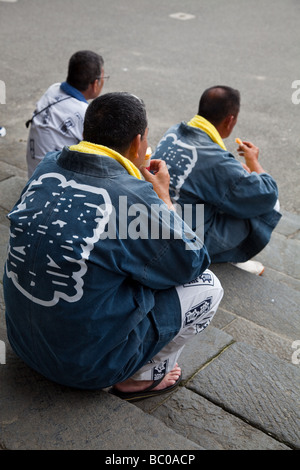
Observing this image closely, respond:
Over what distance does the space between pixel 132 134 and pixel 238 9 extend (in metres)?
10.3

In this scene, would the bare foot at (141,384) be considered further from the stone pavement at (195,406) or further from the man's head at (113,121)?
the man's head at (113,121)

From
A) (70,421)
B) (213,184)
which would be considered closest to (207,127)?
(213,184)

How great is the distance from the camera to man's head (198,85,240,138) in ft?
11.3

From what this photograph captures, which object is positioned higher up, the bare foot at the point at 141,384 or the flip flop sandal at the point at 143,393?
the bare foot at the point at 141,384

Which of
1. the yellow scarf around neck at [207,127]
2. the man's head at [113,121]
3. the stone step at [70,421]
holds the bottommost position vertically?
the stone step at [70,421]

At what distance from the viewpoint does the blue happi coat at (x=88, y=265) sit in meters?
1.88

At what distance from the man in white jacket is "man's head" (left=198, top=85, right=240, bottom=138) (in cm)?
90

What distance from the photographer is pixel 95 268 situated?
188cm

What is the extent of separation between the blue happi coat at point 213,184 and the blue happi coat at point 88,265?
128cm

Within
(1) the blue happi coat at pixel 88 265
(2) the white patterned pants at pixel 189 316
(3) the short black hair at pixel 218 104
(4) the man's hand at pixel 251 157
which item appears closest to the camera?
(1) the blue happi coat at pixel 88 265

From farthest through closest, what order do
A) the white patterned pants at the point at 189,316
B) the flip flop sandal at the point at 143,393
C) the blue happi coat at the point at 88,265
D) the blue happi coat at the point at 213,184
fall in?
1. the blue happi coat at the point at 213,184
2. the flip flop sandal at the point at 143,393
3. the white patterned pants at the point at 189,316
4. the blue happi coat at the point at 88,265

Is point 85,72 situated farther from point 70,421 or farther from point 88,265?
point 70,421

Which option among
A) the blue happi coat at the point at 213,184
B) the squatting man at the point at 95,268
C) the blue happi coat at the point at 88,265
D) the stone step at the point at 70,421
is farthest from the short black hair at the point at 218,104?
the stone step at the point at 70,421

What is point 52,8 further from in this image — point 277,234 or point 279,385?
point 279,385
